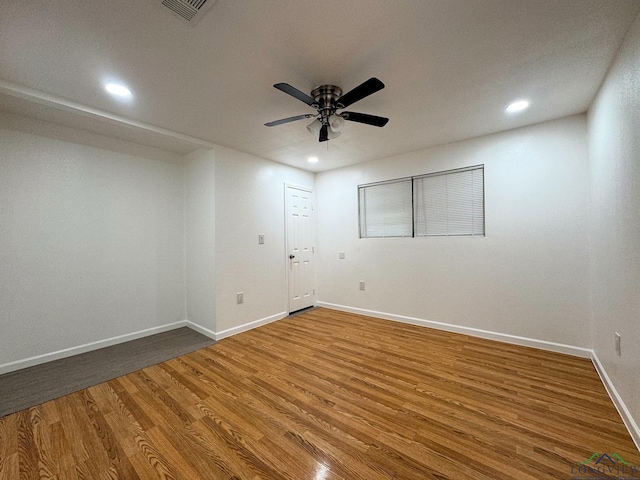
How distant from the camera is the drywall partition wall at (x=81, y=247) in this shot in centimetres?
257

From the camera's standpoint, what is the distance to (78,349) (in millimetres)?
2914

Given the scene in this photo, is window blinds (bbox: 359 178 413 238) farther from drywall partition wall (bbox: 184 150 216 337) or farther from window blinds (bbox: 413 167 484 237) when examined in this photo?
drywall partition wall (bbox: 184 150 216 337)

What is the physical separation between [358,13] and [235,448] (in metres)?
2.69

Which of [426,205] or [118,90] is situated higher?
[118,90]

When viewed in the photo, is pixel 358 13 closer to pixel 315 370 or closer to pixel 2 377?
pixel 315 370

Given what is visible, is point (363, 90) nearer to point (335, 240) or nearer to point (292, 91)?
point (292, 91)

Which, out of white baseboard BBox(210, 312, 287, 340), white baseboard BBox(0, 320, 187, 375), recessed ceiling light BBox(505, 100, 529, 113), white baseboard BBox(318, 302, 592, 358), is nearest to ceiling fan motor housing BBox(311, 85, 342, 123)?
recessed ceiling light BBox(505, 100, 529, 113)

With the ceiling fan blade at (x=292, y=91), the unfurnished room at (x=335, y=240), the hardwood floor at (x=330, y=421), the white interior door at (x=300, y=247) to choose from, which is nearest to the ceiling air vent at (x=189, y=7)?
the unfurnished room at (x=335, y=240)

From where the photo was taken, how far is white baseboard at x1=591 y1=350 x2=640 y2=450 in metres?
1.56

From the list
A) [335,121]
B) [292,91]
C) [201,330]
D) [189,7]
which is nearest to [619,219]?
[335,121]

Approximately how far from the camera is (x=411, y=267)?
12.5ft

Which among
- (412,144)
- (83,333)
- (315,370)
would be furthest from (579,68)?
(83,333)

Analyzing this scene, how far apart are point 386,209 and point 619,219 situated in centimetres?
255

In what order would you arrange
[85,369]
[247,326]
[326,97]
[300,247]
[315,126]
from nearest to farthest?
[326,97]
[315,126]
[85,369]
[247,326]
[300,247]
